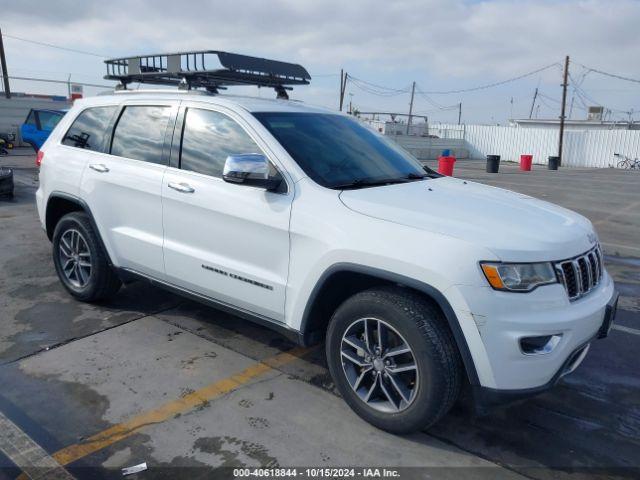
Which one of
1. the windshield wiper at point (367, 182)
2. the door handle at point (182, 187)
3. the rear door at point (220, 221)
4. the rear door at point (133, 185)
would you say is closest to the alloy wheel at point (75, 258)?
the rear door at point (133, 185)

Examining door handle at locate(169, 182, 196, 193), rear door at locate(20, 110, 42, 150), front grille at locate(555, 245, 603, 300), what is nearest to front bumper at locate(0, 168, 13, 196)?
rear door at locate(20, 110, 42, 150)

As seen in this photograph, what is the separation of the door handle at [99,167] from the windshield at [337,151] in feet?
5.05

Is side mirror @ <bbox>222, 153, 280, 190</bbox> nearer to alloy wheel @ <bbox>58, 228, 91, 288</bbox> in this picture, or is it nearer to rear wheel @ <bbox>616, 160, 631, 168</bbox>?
alloy wheel @ <bbox>58, 228, 91, 288</bbox>

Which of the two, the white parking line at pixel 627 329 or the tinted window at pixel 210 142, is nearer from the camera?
the tinted window at pixel 210 142

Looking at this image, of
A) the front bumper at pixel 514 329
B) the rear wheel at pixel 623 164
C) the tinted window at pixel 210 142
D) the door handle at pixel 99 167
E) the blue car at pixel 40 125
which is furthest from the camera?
the rear wheel at pixel 623 164

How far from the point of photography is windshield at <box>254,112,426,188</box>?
3.46 m

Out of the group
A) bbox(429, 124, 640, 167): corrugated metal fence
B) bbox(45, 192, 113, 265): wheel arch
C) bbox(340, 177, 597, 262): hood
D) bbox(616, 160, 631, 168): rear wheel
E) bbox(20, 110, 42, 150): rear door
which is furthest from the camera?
bbox(429, 124, 640, 167): corrugated metal fence

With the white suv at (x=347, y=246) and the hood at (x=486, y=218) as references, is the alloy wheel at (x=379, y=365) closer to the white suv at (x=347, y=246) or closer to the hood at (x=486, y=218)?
the white suv at (x=347, y=246)

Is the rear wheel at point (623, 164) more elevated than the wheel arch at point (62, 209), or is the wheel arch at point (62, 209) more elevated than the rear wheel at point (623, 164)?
the rear wheel at point (623, 164)

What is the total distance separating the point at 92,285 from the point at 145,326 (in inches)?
26.5

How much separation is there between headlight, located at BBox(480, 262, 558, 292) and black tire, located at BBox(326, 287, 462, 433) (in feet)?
1.20

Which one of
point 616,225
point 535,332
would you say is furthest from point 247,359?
point 616,225

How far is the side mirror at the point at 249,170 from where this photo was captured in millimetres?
3127

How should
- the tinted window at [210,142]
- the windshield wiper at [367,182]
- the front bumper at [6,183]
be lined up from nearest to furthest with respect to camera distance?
1. the windshield wiper at [367,182]
2. the tinted window at [210,142]
3. the front bumper at [6,183]
